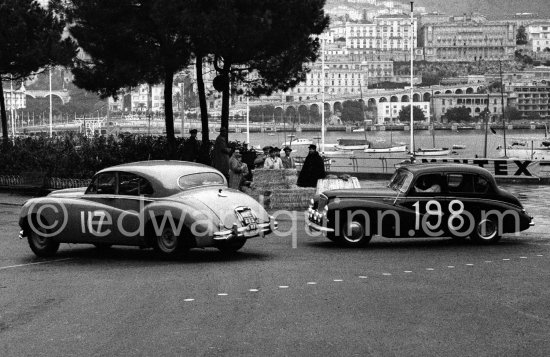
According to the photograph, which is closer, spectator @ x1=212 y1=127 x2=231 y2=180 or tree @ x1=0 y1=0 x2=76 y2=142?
spectator @ x1=212 y1=127 x2=231 y2=180

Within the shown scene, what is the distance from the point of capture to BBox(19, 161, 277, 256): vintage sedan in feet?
52.9

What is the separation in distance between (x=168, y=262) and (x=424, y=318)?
584cm

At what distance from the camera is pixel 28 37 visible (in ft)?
136

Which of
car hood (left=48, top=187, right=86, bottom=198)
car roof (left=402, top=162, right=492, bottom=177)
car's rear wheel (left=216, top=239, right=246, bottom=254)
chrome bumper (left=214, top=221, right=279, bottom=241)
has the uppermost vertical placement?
car roof (left=402, top=162, right=492, bottom=177)

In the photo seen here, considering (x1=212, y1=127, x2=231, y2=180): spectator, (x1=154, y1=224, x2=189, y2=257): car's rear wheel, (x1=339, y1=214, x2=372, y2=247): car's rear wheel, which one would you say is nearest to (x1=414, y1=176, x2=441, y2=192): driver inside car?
(x1=339, y1=214, x2=372, y2=247): car's rear wheel

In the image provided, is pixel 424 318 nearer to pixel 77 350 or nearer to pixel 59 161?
pixel 77 350

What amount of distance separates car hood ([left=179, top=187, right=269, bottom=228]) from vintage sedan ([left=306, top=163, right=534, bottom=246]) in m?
1.83

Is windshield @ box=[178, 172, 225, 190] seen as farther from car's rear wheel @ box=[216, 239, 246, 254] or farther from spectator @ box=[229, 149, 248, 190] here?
spectator @ box=[229, 149, 248, 190]

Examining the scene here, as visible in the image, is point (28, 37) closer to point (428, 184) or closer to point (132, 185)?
point (132, 185)

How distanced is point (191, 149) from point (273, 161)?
519cm

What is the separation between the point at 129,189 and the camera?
55.7 feet

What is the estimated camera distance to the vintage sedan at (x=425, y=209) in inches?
714

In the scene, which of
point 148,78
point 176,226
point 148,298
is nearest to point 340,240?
point 176,226

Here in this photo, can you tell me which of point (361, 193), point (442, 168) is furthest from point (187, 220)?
point (442, 168)
